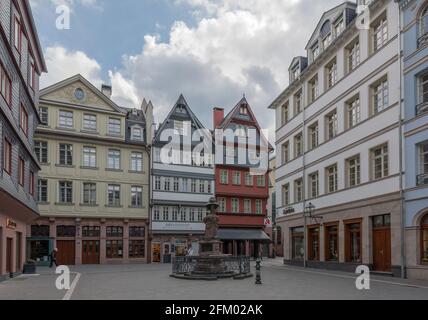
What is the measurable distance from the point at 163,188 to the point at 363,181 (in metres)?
23.7

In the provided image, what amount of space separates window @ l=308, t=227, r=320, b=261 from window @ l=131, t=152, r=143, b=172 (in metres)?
18.3

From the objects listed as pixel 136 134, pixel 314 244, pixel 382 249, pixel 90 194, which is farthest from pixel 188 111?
pixel 382 249

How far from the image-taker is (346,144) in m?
28.5

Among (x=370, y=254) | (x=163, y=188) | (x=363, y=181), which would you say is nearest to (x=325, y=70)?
(x=363, y=181)

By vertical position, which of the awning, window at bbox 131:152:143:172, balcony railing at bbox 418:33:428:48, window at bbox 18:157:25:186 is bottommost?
the awning

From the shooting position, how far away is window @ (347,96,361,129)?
2767 centimetres

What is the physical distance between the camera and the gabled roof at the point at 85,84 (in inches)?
1633

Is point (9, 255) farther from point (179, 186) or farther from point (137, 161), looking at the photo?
point (179, 186)

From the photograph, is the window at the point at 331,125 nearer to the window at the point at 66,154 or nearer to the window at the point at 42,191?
the window at the point at 66,154

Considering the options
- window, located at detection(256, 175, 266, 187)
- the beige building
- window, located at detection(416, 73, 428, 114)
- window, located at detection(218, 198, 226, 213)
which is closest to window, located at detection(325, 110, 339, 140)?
window, located at detection(416, 73, 428, 114)

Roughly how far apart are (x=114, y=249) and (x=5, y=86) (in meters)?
24.8

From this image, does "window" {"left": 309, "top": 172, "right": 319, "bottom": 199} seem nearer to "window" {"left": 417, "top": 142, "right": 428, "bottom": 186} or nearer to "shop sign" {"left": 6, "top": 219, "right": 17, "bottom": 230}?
"window" {"left": 417, "top": 142, "right": 428, "bottom": 186}

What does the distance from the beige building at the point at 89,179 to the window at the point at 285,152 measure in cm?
1312
